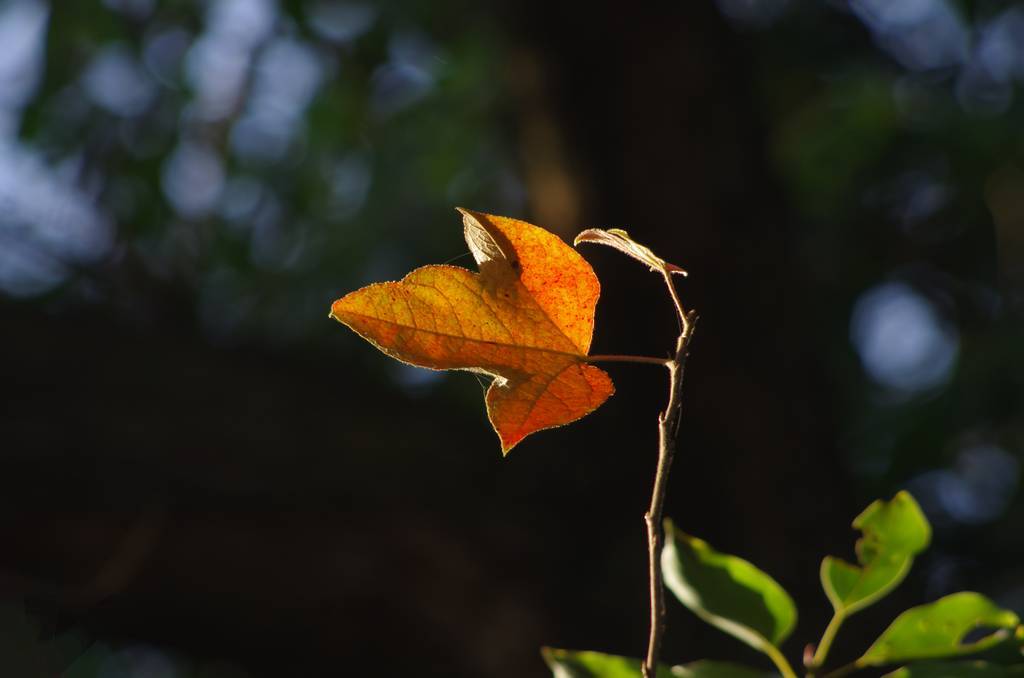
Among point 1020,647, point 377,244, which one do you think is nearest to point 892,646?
point 1020,647

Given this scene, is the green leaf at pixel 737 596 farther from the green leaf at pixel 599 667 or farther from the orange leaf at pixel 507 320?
the orange leaf at pixel 507 320

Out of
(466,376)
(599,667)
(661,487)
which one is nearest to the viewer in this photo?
(661,487)

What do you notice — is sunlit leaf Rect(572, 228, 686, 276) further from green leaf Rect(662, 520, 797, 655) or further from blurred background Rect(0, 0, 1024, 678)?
blurred background Rect(0, 0, 1024, 678)

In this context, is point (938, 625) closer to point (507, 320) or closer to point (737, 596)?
point (737, 596)

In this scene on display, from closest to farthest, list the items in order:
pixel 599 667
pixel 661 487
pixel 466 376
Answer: pixel 661 487
pixel 599 667
pixel 466 376

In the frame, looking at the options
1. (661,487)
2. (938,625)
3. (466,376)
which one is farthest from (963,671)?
(466,376)

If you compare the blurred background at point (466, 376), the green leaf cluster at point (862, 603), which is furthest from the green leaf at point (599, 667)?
the blurred background at point (466, 376)
